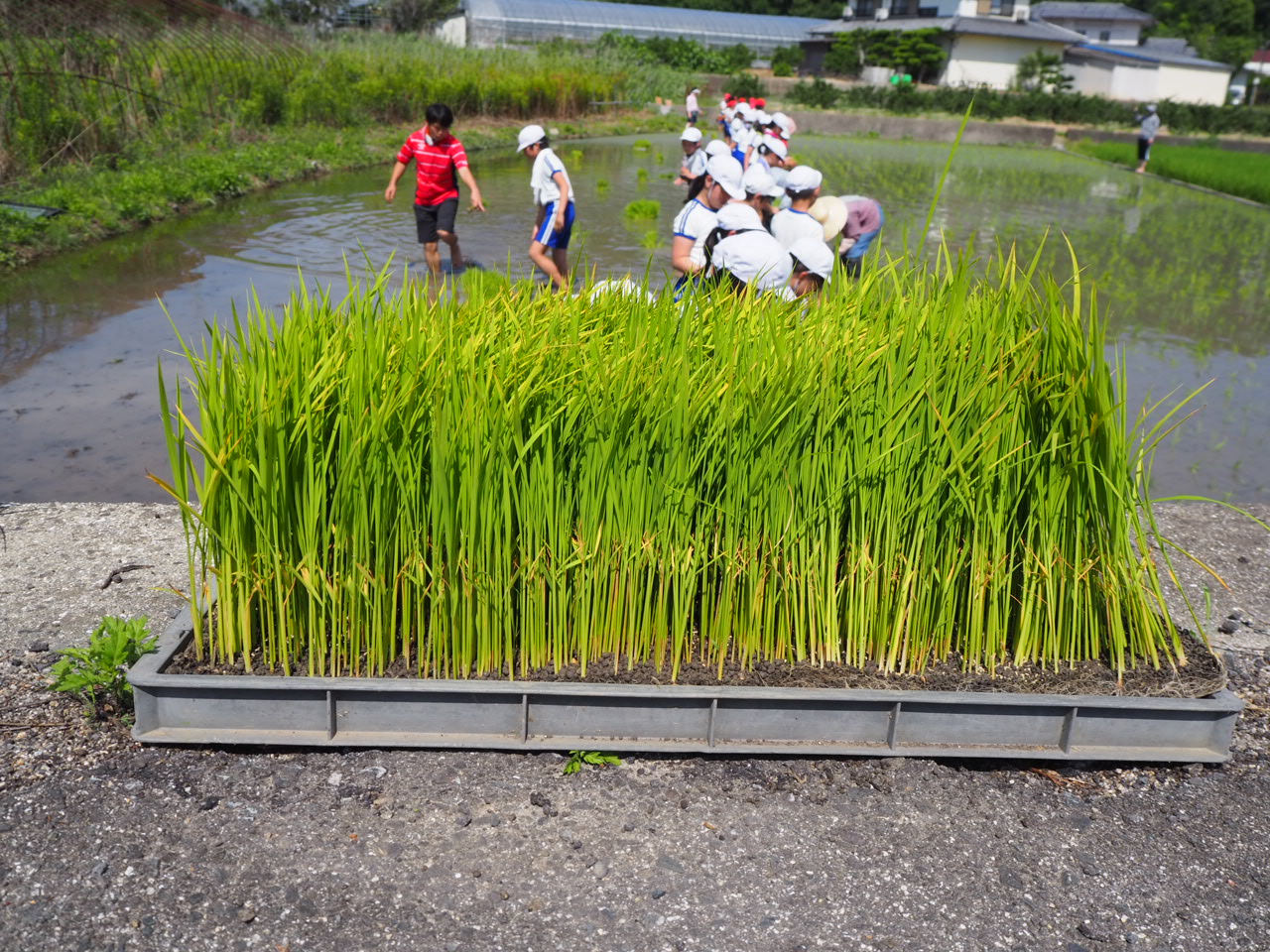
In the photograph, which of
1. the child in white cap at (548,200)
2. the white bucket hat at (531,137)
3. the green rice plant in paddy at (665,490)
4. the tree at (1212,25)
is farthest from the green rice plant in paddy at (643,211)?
the tree at (1212,25)

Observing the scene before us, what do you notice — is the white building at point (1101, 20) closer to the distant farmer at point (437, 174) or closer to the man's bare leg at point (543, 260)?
the distant farmer at point (437, 174)

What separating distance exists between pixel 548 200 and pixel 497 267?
6.48ft

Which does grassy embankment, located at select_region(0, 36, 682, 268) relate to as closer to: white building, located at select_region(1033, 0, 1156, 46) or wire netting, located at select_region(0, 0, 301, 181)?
wire netting, located at select_region(0, 0, 301, 181)

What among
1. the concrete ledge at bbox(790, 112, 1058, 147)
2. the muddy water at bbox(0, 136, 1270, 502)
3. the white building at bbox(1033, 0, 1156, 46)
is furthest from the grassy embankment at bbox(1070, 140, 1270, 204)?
the white building at bbox(1033, 0, 1156, 46)

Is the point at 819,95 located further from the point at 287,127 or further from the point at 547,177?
the point at 547,177

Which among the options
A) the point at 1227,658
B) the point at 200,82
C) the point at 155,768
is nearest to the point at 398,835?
the point at 155,768

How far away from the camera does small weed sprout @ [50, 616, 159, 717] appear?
2.79m

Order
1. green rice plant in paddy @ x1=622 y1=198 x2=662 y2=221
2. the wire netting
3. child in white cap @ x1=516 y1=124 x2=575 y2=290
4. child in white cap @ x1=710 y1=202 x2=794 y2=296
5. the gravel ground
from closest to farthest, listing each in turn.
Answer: the gravel ground → child in white cap @ x1=710 y1=202 x2=794 y2=296 → child in white cap @ x1=516 y1=124 x2=575 y2=290 → the wire netting → green rice plant in paddy @ x1=622 y1=198 x2=662 y2=221

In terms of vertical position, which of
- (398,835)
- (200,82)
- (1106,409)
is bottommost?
(398,835)

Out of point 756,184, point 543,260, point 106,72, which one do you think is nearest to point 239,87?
point 106,72

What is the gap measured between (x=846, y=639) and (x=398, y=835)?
1449mm

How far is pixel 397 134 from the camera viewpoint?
20953 millimetres

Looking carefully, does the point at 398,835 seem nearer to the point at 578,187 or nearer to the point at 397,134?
the point at 578,187

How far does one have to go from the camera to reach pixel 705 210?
5.90 m
